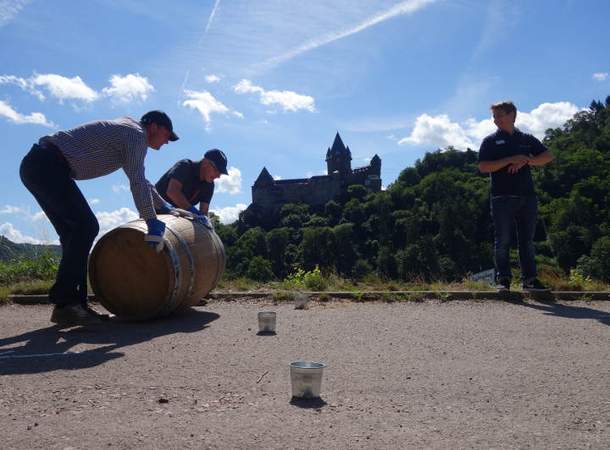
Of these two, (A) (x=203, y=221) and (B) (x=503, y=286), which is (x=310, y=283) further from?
(B) (x=503, y=286)

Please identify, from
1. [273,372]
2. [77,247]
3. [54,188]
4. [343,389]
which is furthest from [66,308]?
[343,389]

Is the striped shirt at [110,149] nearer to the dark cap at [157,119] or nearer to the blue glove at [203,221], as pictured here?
the dark cap at [157,119]

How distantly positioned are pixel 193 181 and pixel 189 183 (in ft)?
0.17

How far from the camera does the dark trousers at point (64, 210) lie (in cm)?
489

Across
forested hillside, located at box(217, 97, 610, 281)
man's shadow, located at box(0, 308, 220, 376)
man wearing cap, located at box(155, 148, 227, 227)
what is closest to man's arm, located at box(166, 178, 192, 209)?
man wearing cap, located at box(155, 148, 227, 227)

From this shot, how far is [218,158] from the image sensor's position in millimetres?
6660

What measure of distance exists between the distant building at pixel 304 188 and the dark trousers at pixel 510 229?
11103cm

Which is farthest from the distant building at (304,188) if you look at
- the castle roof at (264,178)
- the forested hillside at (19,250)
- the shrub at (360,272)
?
the forested hillside at (19,250)

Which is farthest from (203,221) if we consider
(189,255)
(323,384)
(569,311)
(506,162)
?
(569,311)

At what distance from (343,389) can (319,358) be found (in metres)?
0.77

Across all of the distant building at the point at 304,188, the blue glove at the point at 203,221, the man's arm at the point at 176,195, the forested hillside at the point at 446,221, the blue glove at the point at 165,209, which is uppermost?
the distant building at the point at 304,188

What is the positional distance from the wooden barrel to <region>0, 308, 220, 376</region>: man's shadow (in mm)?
189

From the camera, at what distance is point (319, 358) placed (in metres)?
4.02

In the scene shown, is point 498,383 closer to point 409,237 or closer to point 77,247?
point 77,247
